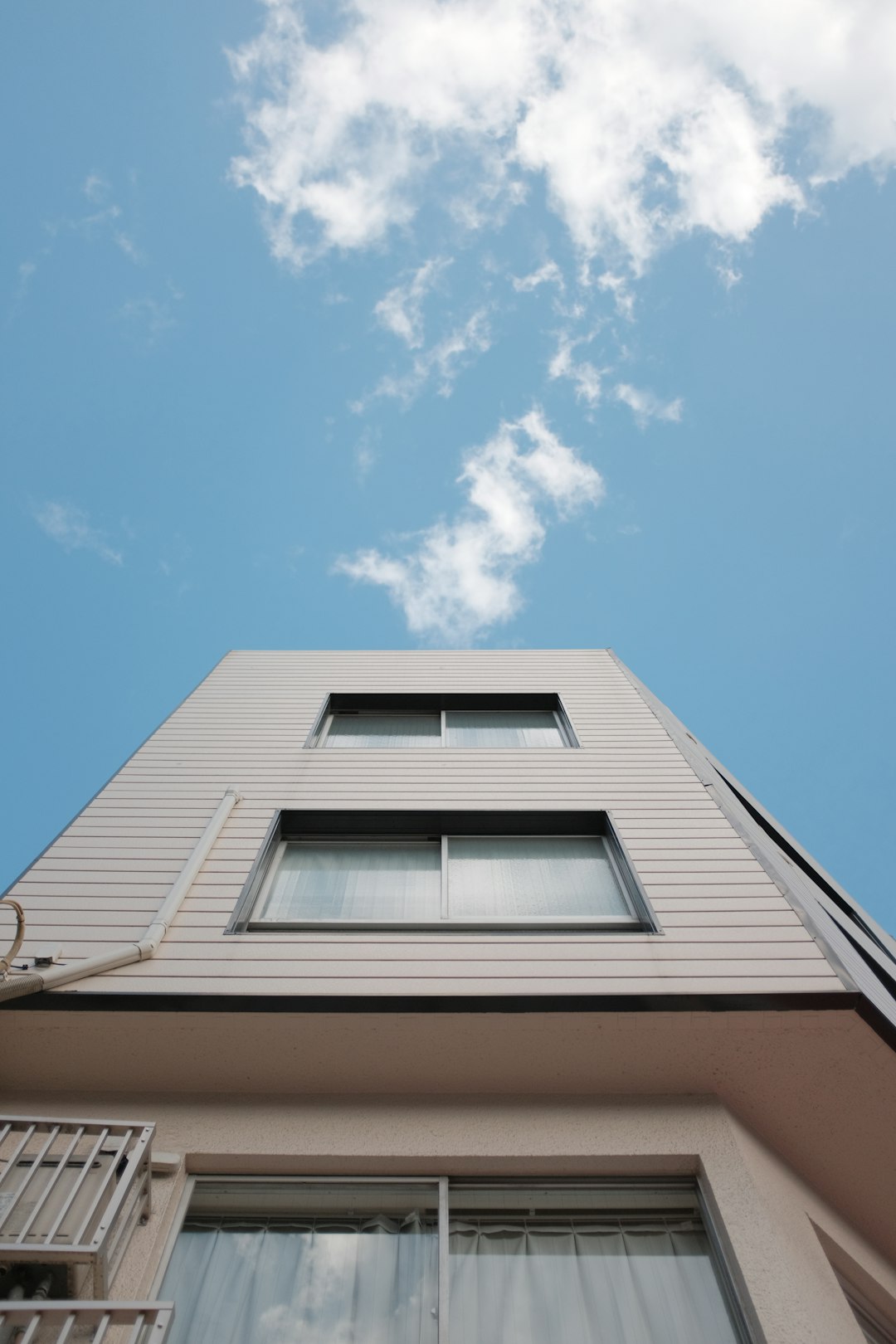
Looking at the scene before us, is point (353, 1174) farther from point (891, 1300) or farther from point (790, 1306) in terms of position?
point (891, 1300)

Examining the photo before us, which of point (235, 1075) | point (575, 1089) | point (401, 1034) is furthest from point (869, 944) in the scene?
point (235, 1075)

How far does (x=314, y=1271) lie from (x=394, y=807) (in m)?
3.37

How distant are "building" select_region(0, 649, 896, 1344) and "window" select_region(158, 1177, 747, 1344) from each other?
0.01 m

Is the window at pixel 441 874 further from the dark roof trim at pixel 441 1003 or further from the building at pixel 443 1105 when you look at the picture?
the dark roof trim at pixel 441 1003

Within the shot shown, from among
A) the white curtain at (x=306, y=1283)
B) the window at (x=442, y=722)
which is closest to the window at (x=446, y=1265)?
the white curtain at (x=306, y=1283)

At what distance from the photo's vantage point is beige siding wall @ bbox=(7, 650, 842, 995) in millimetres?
4266

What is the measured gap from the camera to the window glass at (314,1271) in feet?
10.3

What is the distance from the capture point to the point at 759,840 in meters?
5.73

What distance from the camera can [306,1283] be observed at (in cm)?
331

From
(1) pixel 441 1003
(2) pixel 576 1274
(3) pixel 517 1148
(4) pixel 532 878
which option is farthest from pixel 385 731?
(2) pixel 576 1274

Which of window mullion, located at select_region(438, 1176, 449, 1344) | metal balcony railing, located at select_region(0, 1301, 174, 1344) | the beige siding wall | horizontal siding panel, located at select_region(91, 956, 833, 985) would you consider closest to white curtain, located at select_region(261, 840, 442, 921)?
the beige siding wall

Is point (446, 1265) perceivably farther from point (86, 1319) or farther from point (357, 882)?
point (357, 882)

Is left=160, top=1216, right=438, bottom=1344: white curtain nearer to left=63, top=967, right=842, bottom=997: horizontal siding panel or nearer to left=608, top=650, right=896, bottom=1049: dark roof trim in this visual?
left=63, top=967, right=842, bottom=997: horizontal siding panel

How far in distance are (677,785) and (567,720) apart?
1.77 metres
